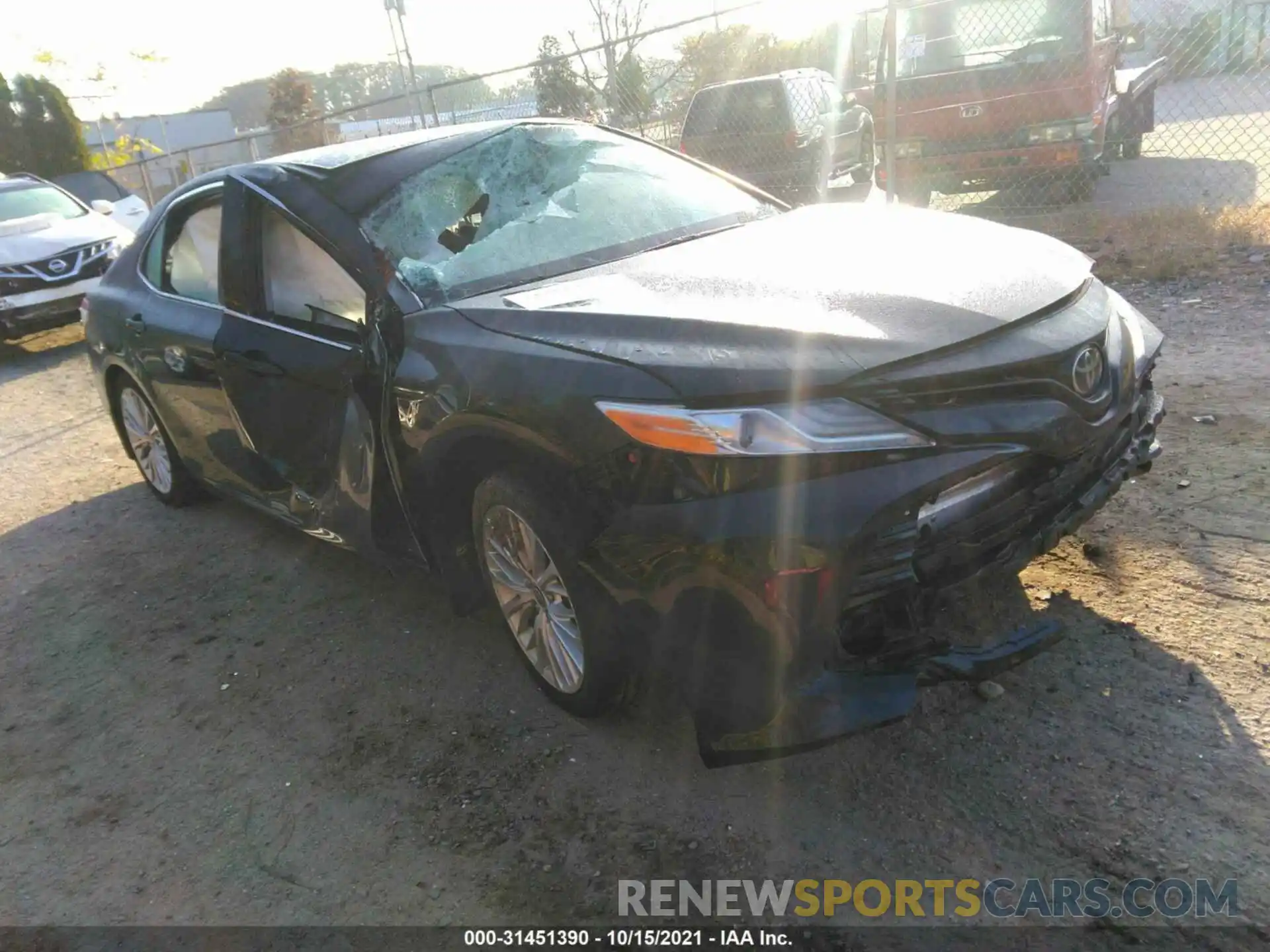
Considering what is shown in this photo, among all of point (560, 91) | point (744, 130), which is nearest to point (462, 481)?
point (744, 130)

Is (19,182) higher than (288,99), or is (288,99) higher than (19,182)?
(288,99)

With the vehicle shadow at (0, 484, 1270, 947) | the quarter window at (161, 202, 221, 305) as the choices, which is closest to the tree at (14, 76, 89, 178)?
the quarter window at (161, 202, 221, 305)

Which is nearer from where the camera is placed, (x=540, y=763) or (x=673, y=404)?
(x=673, y=404)

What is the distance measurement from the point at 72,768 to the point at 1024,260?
338 cm

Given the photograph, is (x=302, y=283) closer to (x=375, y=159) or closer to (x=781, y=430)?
(x=375, y=159)

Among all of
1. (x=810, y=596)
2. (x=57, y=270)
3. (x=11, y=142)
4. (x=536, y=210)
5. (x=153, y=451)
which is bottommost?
(x=153, y=451)

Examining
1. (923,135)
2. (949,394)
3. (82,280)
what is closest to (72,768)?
(949,394)

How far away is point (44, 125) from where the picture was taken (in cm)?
1906

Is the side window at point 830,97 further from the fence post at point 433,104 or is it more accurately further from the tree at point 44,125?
the tree at point 44,125

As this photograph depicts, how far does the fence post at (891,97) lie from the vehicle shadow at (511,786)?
5.35 meters

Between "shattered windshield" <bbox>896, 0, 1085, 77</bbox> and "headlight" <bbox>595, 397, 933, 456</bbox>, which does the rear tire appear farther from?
"headlight" <bbox>595, 397, 933, 456</bbox>

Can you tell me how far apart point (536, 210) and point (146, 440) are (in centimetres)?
303

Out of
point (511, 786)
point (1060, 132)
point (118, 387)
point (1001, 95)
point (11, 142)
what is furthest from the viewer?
point (11, 142)

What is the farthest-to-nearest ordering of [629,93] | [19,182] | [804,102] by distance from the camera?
1. [629,93]
2. [804,102]
3. [19,182]
